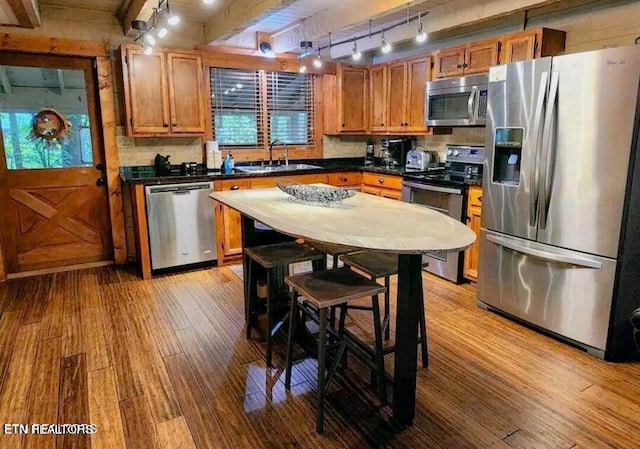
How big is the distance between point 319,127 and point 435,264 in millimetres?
2467

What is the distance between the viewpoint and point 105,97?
14.1 feet

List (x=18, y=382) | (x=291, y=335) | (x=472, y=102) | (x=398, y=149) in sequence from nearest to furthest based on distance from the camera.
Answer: (x=291, y=335) < (x=18, y=382) < (x=472, y=102) < (x=398, y=149)

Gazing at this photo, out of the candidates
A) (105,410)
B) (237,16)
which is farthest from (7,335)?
(237,16)

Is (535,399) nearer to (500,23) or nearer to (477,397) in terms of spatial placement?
(477,397)

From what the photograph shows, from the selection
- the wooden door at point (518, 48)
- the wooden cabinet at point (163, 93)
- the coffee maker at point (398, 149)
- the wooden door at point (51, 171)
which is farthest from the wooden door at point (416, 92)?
the wooden door at point (51, 171)

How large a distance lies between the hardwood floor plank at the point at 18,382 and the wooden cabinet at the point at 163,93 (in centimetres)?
214

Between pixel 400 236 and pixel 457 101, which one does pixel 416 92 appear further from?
pixel 400 236

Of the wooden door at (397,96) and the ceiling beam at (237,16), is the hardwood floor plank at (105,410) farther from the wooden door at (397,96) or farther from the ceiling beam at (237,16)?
the wooden door at (397,96)

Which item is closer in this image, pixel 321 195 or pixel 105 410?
pixel 105 410

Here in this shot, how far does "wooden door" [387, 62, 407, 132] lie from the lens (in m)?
4.87

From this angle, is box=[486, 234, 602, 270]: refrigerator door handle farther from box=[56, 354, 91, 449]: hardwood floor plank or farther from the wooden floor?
box=[56, 354, 91, 449]: hardwood floor plank

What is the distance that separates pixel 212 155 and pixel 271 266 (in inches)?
104

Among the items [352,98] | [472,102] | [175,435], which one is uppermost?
[352,98]

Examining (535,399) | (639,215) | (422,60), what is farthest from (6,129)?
(639,215)
